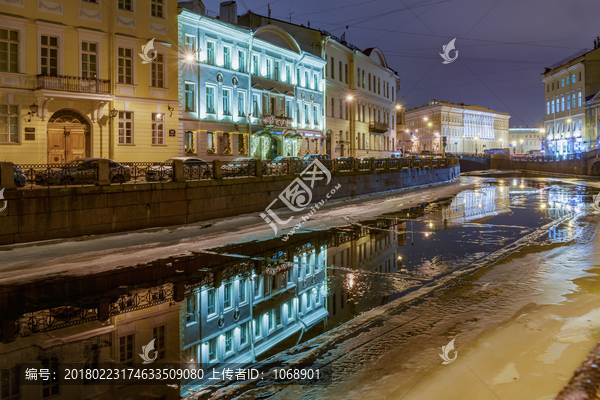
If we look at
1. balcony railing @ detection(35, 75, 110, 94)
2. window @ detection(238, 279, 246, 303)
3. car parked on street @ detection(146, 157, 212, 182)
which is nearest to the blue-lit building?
balcony railing @ detection(35, 75, 110, 94)

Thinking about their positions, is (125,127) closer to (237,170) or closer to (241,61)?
(237,170)

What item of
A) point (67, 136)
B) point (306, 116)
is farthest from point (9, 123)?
point (306, 116)

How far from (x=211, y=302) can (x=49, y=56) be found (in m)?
19.7

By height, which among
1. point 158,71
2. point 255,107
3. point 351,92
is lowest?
point 255,107

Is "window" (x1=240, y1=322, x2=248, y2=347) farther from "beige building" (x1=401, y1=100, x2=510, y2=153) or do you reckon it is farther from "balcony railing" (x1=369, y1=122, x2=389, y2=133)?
"beige building" (x1=401, y1=100, x2=510, y2=153)

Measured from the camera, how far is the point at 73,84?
23094mm

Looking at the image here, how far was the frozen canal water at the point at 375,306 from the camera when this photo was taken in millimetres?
5090

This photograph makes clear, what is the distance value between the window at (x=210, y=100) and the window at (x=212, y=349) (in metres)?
27.7

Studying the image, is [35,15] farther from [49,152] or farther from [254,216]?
[254,216]

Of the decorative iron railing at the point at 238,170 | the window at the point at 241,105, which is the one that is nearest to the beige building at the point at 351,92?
the window at the point at 241,105

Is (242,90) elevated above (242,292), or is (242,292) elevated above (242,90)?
(242,90)

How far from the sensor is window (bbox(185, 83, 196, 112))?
102 feet

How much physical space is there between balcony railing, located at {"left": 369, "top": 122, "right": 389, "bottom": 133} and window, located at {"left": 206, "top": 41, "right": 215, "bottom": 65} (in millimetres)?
30631

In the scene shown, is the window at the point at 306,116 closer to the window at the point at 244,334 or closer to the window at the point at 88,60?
the window at the point at 88,60
